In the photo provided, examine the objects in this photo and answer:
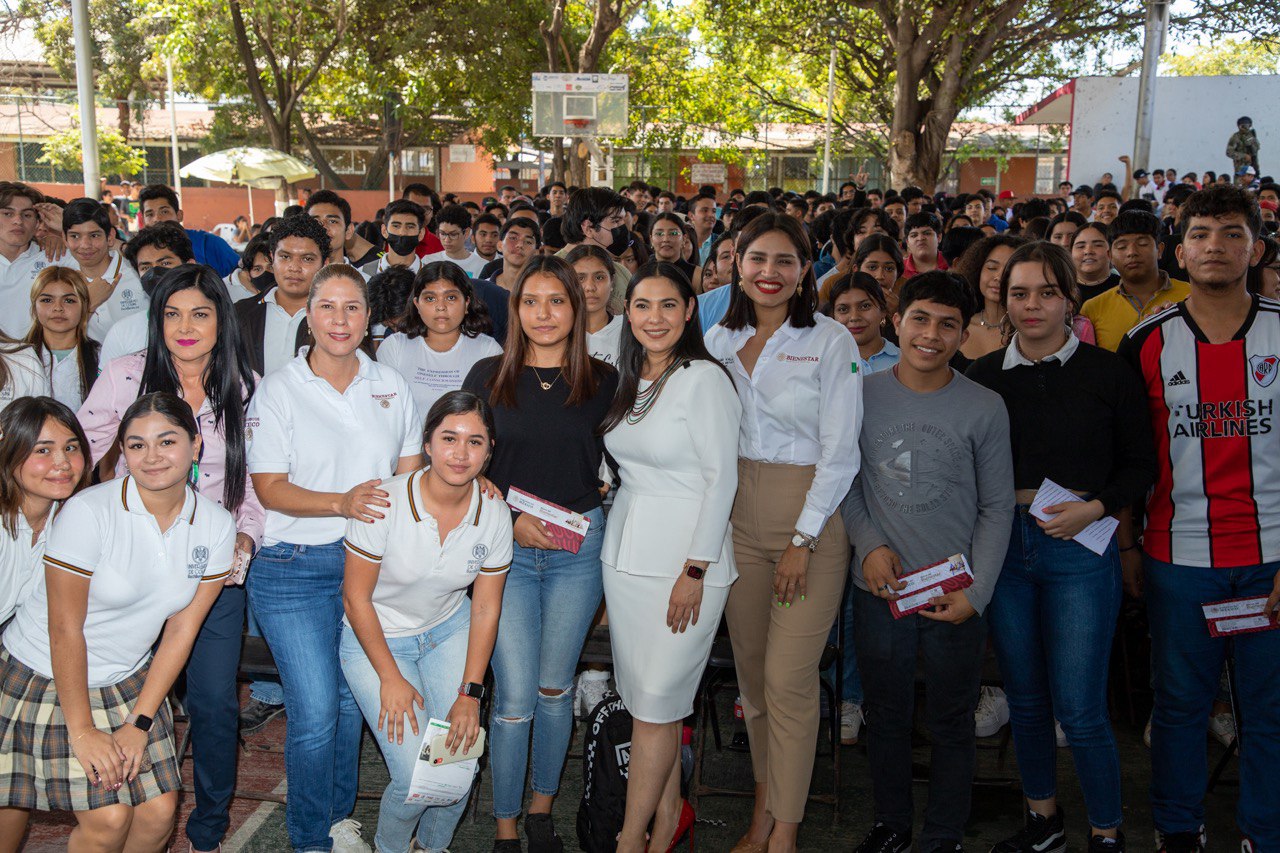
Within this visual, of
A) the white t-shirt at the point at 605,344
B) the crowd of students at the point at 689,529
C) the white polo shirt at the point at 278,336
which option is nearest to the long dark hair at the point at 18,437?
the crowd of students at the point at 689,529

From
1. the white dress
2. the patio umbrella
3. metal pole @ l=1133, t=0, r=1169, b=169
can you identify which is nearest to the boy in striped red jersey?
the white dress

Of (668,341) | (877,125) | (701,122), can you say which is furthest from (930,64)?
(668,341)

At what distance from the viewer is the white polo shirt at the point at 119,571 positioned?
294 centimetres

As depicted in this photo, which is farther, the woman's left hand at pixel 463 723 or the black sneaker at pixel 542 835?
the black sneaker at pixel 542 835

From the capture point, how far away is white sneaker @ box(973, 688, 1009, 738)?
14.5ft

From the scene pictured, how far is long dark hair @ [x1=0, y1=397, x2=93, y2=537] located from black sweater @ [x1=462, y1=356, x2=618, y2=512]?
49.8 inches

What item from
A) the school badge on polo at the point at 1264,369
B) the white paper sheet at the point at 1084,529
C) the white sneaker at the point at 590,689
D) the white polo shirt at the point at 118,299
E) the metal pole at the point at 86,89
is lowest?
the white sneaker at the point at 590,689

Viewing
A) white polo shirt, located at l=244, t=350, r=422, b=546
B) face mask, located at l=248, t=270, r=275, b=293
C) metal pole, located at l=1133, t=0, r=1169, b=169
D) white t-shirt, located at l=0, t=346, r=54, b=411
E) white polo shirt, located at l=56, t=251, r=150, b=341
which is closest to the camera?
white polo shirt, located at l=244, t=350, r=422, b=546

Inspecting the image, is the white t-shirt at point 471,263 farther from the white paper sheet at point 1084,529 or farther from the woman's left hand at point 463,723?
the white paper sheet at point 1084,529

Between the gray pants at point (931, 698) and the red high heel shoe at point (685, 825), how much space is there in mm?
652

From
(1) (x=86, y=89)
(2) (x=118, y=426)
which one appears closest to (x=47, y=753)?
(2) (x=118, y=426)

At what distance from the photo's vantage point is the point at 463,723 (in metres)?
3.26

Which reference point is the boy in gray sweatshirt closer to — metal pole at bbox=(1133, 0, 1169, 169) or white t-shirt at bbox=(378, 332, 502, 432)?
white t-shirt at bbox=(378, 332, 502, 432)

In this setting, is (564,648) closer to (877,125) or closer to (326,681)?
(326,681)
